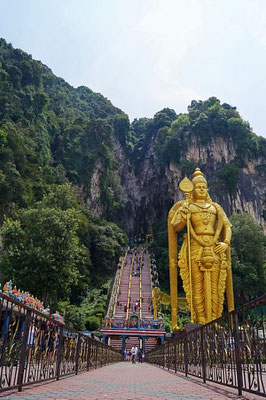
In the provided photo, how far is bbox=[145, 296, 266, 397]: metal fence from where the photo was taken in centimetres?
269

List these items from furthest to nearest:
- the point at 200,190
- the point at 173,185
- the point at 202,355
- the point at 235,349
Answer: the point at 173,185
the point at 200,190
the point at 202,355
the point at 235,349

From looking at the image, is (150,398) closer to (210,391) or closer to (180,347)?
Answer: (210,391)

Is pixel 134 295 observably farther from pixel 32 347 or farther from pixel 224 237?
pixel 32 347

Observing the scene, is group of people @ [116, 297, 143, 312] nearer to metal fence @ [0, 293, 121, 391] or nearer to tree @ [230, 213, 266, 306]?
tree @ [230, 213, 266, 306]

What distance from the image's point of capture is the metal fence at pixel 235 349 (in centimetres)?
269

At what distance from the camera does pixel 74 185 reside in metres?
32.8

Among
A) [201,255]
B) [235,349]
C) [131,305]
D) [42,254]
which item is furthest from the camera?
[131,305]

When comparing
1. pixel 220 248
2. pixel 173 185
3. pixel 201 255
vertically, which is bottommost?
pixel 201 255

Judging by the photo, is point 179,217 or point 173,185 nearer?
point 179,217

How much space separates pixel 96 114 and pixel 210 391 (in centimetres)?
4905

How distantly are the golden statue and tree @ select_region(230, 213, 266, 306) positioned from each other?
11889 millimetres

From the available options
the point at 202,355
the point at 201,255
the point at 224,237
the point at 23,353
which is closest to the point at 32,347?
the point at 23,353

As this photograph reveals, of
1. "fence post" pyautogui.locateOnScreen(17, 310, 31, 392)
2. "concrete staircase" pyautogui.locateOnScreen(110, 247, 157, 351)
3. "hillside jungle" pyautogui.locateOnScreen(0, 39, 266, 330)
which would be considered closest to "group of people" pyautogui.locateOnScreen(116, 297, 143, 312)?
"concrete staircase" pyautogui.locateOnScreen(110, 247, 157, 351)

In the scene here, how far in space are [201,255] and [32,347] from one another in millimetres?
8400
